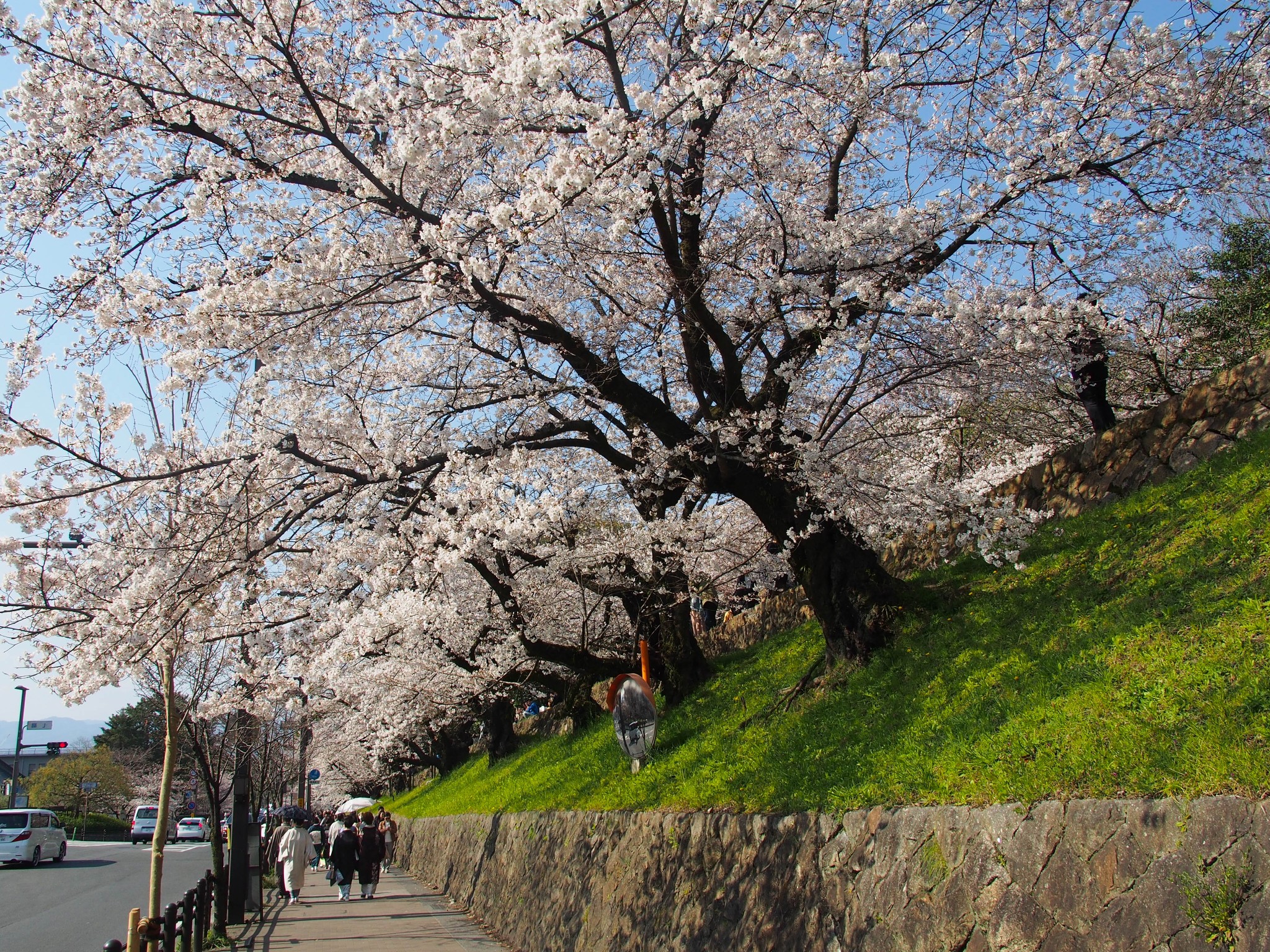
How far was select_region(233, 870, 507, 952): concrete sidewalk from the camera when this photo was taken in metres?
10.1

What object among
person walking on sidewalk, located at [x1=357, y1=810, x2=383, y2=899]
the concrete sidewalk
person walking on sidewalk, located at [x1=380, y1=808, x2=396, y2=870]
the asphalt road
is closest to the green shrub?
the concrete sidewalk

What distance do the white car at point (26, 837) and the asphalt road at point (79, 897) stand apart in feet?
0.94

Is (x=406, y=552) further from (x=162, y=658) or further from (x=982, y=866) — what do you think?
(x=982, y=866)

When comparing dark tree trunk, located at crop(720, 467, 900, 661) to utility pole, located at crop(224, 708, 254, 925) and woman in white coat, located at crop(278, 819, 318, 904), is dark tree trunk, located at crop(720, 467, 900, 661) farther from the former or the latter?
woman in white coat, located at crop(278, 819, 318, 904)

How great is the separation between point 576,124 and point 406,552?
463cm

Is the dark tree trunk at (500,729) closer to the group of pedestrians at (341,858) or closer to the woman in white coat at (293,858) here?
the group of pedestrians at (341,858)

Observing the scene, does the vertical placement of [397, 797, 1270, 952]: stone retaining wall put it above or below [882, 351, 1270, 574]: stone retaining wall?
below

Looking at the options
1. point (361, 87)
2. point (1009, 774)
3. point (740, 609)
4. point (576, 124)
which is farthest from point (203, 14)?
point (740, 609)

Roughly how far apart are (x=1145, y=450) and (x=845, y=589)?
315 centimetres

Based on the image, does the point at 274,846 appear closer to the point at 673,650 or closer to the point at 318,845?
the point at 318,845

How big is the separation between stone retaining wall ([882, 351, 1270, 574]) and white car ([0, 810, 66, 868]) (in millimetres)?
24124

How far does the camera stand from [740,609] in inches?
621

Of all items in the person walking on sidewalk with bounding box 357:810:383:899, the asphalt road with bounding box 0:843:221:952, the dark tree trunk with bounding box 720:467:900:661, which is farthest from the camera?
the person walking on sidewalk with bounding box 357:810:383:899

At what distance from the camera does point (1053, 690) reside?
201 inches
